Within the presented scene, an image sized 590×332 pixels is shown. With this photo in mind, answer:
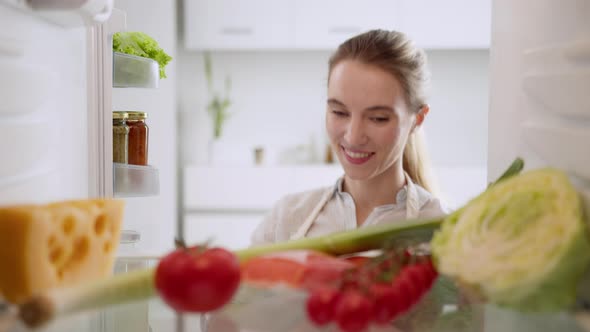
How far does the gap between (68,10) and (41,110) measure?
0.50 feet

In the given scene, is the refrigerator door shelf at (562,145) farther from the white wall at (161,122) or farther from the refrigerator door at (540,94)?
the white wall at (161,122)

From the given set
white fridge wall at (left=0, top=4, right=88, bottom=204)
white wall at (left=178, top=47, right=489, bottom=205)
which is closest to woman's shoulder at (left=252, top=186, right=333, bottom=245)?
white fridge wall at (left=0, top=4, right=88, bottom=204)

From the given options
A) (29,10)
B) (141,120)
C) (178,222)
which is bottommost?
(178,222)

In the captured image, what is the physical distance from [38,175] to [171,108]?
8.12ft

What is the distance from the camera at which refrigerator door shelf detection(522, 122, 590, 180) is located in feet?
2.67

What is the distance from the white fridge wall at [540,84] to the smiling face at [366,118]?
10.8 inches

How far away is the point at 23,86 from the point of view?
2.63ft

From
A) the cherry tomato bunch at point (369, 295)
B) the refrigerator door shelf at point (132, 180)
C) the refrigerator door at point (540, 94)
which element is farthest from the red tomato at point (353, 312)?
the refrigerator door shelf at point (132, 180)

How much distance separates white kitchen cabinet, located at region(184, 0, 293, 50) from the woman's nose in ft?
7.10

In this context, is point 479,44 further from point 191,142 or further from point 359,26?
point 191,142

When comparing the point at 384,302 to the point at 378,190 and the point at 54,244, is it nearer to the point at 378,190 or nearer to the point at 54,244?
the point at 54,244

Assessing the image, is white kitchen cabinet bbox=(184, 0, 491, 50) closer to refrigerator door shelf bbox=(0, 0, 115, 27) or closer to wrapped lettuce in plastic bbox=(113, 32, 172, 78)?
wrapped lettuce in plastic bbox=(113, 32, 172, 78)

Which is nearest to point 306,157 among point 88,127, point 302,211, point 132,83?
point 302,211

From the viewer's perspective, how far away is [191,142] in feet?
12.9
